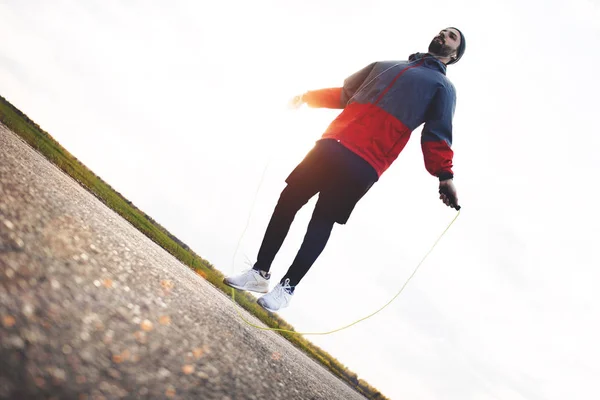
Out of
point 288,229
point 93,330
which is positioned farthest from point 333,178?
point 93,330

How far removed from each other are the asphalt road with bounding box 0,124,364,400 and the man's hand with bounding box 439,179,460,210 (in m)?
2.17

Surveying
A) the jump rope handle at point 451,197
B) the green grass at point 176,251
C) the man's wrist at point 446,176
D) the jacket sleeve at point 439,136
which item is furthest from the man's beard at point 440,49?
the green grass at point 176,251

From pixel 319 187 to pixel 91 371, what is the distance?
8.22ft

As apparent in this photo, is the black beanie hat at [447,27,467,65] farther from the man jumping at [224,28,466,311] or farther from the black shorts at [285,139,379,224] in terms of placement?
the black shorts at [285,139,379,224]

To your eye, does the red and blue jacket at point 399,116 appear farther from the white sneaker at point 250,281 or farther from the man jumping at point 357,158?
the white sneaker at point 250,281

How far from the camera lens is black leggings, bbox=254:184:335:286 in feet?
10.5

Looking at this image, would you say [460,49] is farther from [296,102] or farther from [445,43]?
[296,102]

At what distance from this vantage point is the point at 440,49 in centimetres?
376

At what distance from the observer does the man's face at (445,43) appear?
3760 mm

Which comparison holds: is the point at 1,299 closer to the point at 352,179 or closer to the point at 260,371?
the point at 260,371

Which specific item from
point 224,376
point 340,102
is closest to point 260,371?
point 224,376

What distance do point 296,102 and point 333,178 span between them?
4.55 ft

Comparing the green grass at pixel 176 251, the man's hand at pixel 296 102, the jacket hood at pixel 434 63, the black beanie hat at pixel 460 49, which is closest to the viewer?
the jacket hood at pixel 434 63

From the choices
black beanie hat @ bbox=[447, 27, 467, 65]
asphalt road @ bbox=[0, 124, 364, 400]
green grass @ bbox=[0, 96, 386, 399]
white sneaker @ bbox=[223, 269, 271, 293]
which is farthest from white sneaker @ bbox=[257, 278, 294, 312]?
green grass @ bbox=[0, 96, 386, 399]
